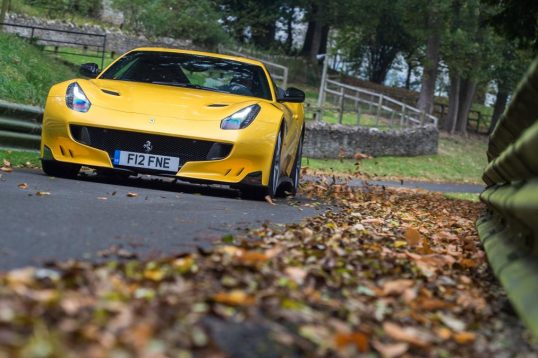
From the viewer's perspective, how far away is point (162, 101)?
8641 mm

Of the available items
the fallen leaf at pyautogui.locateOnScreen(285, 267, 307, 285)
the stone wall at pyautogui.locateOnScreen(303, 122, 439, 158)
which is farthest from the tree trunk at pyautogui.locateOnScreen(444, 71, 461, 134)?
the fallen leaf at pyautogui.locateOnScreen(285, 267, 307, 285)

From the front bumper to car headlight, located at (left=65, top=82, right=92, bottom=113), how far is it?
56 mm

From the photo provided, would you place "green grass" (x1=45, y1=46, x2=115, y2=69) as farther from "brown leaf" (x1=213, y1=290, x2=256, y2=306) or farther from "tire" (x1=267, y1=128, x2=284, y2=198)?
"brown leaf" (x1=213, y1=290, x2=256, y2=306)

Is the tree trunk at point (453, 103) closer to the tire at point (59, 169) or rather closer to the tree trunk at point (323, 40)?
the tree trunk at point (323, 40)

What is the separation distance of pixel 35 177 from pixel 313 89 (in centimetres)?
3915

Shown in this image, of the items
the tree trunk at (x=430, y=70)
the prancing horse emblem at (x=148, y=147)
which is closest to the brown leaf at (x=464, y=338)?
the prancing horse emblem at (x=148, y=147)

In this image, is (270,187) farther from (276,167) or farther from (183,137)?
(183,137)

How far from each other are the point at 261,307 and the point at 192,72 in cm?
687

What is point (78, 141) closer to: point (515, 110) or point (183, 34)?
point (515, 110)

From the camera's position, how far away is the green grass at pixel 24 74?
51.2ft

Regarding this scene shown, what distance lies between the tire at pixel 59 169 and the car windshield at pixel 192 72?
115cm

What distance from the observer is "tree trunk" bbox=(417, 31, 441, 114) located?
41469mm

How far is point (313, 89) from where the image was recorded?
47406 mm

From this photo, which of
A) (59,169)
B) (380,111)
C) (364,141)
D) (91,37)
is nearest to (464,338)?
(59,169)
